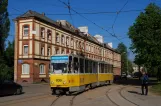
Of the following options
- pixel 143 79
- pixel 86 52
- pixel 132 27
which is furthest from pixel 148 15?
pixel 86 52

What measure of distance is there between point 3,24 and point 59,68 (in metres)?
32.5

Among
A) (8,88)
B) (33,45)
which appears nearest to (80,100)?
(8,88)

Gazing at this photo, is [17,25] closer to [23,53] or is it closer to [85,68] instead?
[23,53]

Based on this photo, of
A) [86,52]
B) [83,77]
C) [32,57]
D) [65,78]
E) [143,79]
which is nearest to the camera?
[65,78]

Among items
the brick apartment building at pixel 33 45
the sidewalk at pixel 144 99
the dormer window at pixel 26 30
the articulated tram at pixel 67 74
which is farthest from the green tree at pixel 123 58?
the sidewalk at pixel 144 99

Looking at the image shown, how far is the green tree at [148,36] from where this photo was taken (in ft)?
136

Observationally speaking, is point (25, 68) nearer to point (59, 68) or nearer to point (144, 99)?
point (59, 68)

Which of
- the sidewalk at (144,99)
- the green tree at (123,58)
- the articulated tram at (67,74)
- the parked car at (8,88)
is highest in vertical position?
the green tree at (123,58)

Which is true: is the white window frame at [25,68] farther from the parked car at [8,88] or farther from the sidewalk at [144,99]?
the sidewalk at [144,99]

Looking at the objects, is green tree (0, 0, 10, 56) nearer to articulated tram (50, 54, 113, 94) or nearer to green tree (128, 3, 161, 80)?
green tree (128, 3, 161, 80)

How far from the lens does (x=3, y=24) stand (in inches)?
2046

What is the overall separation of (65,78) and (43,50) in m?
32.7

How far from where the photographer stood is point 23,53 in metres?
51.7

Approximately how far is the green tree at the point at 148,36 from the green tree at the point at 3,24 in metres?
21.3
